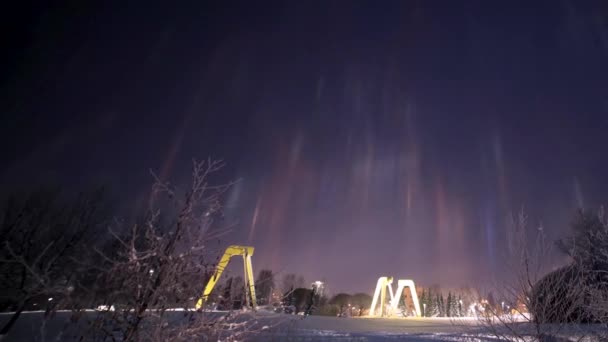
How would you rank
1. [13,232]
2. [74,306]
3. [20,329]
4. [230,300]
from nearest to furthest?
[74,306]
[230,300]
[13,232]
[20,329]

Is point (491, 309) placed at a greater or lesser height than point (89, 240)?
lesser

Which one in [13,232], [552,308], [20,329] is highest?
[13,232]

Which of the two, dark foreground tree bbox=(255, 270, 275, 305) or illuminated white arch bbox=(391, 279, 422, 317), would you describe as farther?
illuminated white arch bbox=(391, 279, 422, 317)

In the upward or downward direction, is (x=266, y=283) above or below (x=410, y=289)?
below

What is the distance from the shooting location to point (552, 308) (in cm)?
702

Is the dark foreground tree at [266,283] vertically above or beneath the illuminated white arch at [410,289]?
beneath

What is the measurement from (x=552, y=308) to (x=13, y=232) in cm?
2650

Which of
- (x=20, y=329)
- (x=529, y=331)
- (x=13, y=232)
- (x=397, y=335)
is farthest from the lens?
(x=20, y=329)

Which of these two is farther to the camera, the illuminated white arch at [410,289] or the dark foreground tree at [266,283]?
the illuminated white arch at [410,289]

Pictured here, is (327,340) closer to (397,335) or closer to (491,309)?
(397,335)

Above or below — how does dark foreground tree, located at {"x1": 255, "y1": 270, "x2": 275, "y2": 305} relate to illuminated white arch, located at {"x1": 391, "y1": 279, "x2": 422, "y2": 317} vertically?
below

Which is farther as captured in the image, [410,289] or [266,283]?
[410,289]

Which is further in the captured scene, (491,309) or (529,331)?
(529,331)

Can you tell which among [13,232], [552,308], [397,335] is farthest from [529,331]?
[13,232]
